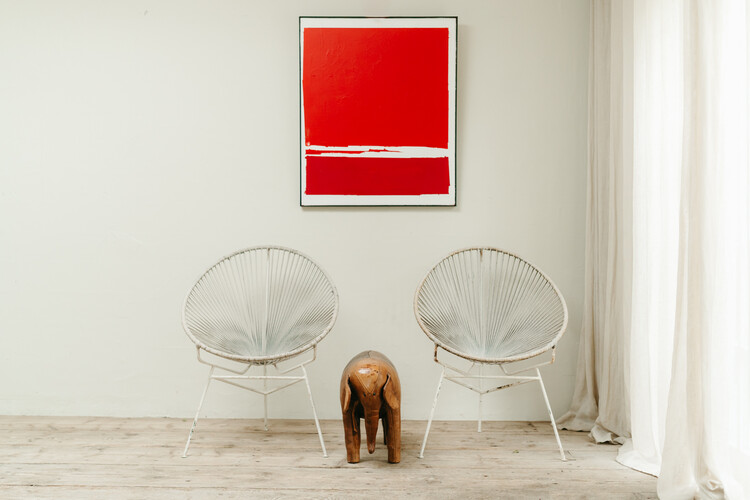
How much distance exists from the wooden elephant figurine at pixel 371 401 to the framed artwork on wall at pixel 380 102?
957 millimetres

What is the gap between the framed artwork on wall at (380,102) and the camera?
2.72 m

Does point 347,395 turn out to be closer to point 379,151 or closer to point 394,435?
point 394,435

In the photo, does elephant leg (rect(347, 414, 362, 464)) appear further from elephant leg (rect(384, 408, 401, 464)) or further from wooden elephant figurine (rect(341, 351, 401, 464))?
elephant leg (rect(384, 408, 401, 464))

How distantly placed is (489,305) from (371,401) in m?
0.91

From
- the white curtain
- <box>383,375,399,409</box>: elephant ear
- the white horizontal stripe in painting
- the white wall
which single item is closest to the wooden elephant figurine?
<box>383,375,399,409</box>: elephant ear

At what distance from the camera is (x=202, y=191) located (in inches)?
110

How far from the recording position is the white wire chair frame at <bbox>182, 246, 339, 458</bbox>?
101 inches

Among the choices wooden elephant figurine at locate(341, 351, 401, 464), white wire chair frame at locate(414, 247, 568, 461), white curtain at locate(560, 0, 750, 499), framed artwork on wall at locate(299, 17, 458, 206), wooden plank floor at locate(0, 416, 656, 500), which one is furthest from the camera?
framed artwork on wall at locate(299, 17, 458, 206)

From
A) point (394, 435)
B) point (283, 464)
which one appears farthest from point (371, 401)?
point (283, 464)

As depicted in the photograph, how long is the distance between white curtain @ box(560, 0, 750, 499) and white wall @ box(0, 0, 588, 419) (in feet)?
0.72

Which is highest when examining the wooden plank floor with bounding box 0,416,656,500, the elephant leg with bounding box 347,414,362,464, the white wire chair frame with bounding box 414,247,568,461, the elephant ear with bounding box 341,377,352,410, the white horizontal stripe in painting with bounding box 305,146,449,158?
the white horizontal stripe in painting with bounding box 305,146,449,158

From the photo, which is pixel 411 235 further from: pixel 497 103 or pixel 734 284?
pixel 734 284

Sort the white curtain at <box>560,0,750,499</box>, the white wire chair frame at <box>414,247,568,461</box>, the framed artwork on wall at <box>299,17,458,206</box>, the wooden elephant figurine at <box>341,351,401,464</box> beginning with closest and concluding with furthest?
1. the white curtain at <box>560,0,750,499</box>
2. the wooden elephant figurine at <box>341,351,401,464</box>
3. the white wire chair frame at <box>414,247,568,461</box>
4. the framed artwork on wall at <box>299,17,458,206</box>

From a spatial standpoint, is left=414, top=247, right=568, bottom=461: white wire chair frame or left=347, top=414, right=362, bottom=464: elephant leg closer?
left=347, top=414, right=362, bottom=464: elephant leg
